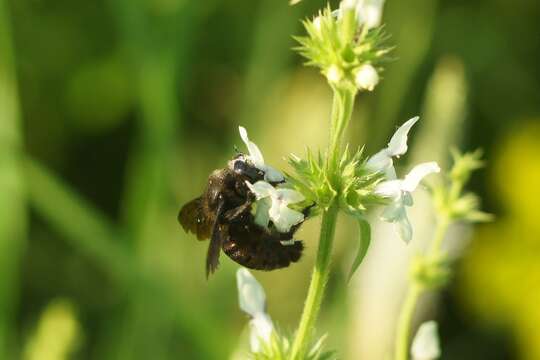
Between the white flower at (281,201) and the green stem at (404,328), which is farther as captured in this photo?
the green stem at (404,328)

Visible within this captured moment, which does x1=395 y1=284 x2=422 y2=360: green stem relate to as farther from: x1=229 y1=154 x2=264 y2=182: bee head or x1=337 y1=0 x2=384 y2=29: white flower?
x1=337 y1=0 x2=384 y2=29: white flower

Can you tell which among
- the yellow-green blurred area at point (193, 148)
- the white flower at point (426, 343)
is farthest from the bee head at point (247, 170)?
the yellow-green blurred area at point (193, 148)

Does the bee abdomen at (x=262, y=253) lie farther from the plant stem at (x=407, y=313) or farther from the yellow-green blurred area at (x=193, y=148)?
the yellow-green blurred area at (x=193, y=148)

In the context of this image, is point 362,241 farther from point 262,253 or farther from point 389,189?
point 262,253

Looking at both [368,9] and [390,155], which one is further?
[390,155]

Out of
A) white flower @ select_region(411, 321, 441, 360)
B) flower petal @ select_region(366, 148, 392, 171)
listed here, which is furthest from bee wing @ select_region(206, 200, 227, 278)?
white flower @ select_region(411, 321, 441, 360)

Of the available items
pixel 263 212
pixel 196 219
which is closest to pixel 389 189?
pixel 263 212

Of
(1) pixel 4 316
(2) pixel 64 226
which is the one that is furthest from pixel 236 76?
(1) pixel 4 316
